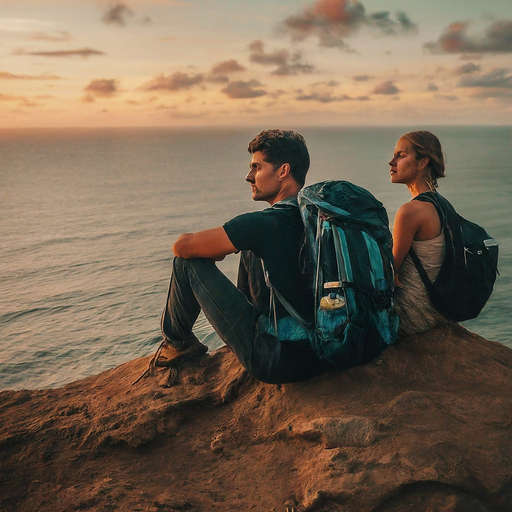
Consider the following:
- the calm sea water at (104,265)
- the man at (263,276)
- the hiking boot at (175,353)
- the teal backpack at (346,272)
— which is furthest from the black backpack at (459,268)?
the calm sea water at (104,265)

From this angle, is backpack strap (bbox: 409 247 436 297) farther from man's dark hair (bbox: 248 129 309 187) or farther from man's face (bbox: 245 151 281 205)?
man's face (bbox: 245 151 281 205)

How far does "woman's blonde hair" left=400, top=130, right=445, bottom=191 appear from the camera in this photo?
4.20 m

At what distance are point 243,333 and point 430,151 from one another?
2.10 metres

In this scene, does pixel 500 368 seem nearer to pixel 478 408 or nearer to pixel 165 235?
pixel 478 408

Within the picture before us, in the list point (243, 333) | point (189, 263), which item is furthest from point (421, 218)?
point (189, 263)

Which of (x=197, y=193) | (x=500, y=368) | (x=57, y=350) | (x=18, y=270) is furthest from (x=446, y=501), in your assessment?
(x=197, y=193)

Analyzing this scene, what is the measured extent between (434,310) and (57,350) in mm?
7263

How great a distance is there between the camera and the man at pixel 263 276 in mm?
3393

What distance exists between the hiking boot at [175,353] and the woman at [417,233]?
5.43ft

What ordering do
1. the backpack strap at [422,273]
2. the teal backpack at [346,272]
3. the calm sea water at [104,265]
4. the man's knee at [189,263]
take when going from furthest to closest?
the calm sea water at [104,265], the backpack strap at [422,273], the man's knee at [189,263], the teal backpack at [346,272]

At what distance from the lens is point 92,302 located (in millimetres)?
11883

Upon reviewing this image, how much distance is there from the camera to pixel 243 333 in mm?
3514

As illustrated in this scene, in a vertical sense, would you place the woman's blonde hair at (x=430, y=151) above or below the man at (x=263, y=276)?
above

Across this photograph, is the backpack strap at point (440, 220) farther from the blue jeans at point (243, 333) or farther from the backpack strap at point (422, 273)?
the blue jeans at point (243, 333)
